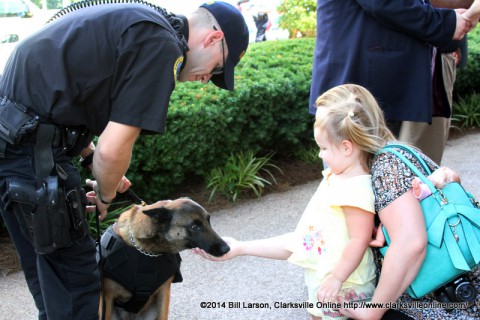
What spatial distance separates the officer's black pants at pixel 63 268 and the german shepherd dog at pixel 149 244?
0.42m

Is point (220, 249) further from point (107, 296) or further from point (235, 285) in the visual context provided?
point (235, 285)

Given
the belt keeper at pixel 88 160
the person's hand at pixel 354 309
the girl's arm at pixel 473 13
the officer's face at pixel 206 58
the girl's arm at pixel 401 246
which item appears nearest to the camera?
the girl's arm at pixel 401 246

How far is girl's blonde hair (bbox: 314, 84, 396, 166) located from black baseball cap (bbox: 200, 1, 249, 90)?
1.67 ft

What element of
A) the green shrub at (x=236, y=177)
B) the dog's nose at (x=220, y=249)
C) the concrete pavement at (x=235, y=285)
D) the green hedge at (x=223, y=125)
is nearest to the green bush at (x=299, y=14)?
the green hedge at (x=223, y=125)

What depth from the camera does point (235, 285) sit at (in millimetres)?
4164

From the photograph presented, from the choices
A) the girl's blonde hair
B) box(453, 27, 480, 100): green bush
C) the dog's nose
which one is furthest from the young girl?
box(453, 27, 480, 100): green bush

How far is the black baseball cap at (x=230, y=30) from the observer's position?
102 inches

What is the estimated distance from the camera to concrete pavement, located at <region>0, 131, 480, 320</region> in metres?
3.80

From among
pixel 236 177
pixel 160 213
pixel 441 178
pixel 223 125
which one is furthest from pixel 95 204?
pixel 236 177

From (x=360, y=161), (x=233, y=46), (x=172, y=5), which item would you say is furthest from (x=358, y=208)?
(x=172, y=5)

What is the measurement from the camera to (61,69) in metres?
2.25

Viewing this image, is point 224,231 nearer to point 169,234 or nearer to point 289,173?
point 289,173

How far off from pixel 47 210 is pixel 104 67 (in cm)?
60

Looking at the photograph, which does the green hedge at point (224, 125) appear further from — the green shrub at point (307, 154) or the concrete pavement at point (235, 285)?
the concrete pavement at point (235, 285)
